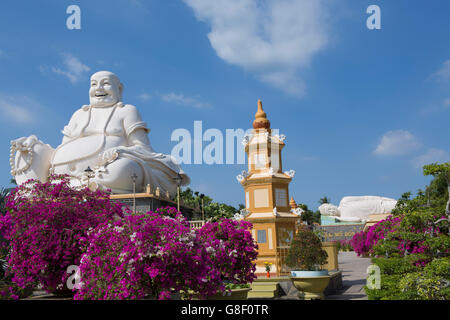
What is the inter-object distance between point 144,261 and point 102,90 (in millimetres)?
15102

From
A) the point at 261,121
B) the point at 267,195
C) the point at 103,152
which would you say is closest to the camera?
the point at 267,195

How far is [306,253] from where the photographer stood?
1169 cm

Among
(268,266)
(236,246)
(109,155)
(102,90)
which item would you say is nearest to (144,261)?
(236,246)

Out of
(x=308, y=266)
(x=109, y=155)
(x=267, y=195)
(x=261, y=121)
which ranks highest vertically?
(x=261, y=121)

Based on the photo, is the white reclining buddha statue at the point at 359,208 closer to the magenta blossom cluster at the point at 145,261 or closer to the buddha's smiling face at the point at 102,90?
the buddha's smiling face at the point at 102,90

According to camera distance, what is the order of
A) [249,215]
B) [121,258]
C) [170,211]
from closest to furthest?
[121,258] → [170,211] → [249,215]

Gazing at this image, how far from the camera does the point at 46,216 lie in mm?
8516

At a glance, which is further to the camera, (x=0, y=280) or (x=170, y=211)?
(x=0, y=280)

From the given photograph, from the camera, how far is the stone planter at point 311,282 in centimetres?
1150

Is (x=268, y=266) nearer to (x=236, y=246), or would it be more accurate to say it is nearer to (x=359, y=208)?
(x=236, y=246)

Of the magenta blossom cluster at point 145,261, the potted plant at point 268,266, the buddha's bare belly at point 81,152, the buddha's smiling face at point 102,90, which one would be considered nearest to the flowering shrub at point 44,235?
the magenta blossom cluster at point 145,261
